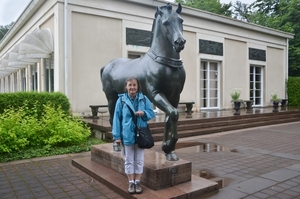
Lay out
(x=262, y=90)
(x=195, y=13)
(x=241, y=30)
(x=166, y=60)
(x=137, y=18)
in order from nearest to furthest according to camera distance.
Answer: (x=166, y=60) → (x=137, y=18) → (x=195, y=13) → (x=241, y=30) → (x=262, y=90)

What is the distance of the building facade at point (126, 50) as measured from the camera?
10289 mm

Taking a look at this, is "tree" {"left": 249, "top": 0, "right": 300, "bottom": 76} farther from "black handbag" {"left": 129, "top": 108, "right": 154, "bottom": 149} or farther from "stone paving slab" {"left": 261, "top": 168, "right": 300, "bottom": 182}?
"black handbag" {"left": 129, "top": 108, "right": 154, "bottom": 149}

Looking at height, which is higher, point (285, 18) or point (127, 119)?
point (285, 18)

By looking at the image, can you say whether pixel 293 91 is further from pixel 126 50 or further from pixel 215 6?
pixel 215 6

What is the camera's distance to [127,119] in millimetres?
3248

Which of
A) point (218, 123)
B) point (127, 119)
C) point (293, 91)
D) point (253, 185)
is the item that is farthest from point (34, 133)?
point (293, 91)

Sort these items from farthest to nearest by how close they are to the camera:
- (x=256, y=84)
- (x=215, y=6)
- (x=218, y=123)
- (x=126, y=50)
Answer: (x=215, y=6), (x=256, y=84), (x=126, y=50), (x=218, y=123)

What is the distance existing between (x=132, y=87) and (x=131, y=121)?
424 mm

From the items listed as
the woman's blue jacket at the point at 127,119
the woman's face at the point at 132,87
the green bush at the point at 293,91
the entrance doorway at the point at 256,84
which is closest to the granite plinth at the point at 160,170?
the woman's blue jacket at the point at 127,119

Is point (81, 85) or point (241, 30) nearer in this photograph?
point (81, 85)

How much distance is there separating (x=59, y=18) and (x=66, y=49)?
1197 millimetres

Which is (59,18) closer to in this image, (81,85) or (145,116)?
(81,85)

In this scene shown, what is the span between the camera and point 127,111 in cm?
326

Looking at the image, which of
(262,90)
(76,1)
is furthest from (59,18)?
(262,90)
